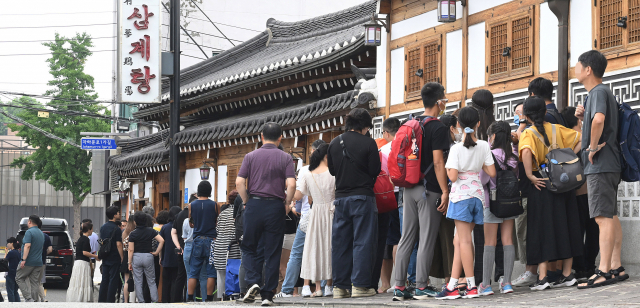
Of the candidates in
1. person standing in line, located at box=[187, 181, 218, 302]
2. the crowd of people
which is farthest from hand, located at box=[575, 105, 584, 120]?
person standing in line, located at box=[187, 181, 218, 302]

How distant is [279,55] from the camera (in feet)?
64.0

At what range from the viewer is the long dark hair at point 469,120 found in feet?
22.4

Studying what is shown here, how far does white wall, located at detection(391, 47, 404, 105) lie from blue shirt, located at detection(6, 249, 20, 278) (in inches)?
349

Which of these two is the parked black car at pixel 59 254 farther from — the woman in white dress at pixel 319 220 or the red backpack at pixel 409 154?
the red backpack at pixel 409 154

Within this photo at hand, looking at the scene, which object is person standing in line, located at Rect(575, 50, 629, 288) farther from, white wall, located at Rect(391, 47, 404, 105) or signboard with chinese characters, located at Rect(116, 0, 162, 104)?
signboard with chinese characters, located at Rect(116, 0, 162, 104)

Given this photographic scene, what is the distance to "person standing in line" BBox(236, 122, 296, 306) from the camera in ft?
26.1

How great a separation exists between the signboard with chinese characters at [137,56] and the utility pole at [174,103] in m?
1.48

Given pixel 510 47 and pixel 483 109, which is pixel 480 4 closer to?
pixel 510 47

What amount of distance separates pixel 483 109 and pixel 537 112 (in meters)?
0.57

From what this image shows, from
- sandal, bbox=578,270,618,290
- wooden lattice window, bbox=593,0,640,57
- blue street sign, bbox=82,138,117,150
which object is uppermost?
wooden lattice window, bbox=593,0,640,57

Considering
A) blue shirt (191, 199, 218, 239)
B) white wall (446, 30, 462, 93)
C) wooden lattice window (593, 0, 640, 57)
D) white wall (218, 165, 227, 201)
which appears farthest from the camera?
white wall (218, 165, 227, 201)

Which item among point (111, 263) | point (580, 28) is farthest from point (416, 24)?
point (111, 263)

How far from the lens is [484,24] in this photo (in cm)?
1070

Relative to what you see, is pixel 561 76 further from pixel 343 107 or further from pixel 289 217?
pixel 343 107
